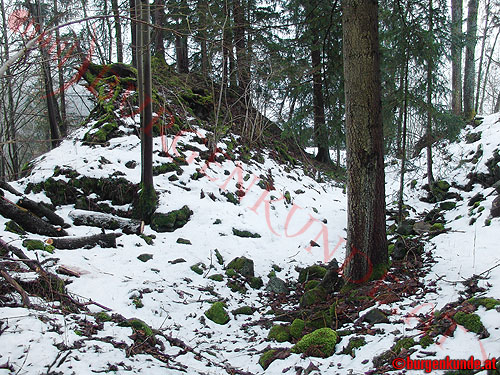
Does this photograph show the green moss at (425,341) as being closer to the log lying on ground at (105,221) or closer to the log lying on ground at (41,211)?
the log lying on ground at (105,221)

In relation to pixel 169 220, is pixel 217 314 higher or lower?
lower

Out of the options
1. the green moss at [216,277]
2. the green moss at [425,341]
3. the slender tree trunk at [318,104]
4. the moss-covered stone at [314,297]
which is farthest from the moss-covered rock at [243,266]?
the slender tree trunk at [318,104]

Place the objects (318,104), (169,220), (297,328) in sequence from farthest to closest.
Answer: (318,104)
(169,220)
(297,328)

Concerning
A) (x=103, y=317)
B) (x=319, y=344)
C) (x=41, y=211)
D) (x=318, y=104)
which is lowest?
(x=319, y=344)

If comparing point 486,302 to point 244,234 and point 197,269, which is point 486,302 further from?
point 244,234

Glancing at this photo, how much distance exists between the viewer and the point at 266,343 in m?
3.47

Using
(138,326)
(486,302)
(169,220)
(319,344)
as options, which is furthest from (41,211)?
(486,302)

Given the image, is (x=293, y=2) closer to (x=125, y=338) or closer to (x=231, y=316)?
(x=231, y=316)

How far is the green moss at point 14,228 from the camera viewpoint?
4902mm

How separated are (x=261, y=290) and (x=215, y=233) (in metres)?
1.60

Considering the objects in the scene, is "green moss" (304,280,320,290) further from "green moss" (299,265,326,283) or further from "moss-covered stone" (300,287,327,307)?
"moss-covered stone" (300,287,327,307)

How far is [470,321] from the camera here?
2.47 meters

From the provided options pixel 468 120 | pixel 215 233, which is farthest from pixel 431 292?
pixel 468 120

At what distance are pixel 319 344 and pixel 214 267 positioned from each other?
2812 millimetres
